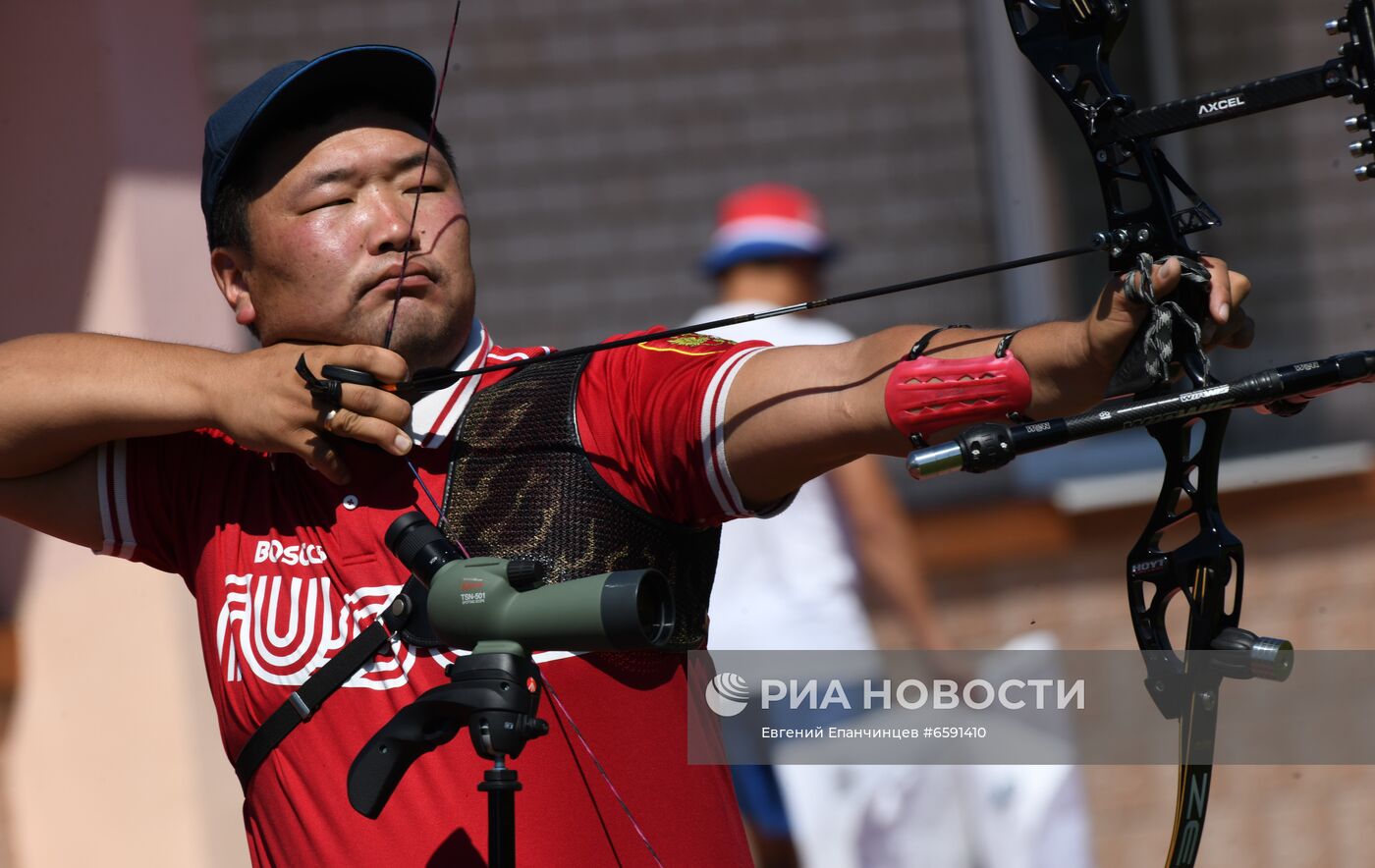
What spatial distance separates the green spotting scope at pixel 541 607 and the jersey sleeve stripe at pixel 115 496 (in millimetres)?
653

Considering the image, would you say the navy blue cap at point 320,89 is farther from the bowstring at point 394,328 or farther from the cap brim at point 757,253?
the cap brim at point 757,253

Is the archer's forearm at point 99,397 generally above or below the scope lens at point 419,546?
above

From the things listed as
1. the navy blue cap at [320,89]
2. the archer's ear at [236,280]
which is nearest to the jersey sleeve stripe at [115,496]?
the archer's ear at [236,280]

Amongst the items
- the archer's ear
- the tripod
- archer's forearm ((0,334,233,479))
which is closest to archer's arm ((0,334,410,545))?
archer's forearm ((0,334,233,479))

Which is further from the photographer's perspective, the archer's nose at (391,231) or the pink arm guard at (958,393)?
the archer's nose at (391,231)

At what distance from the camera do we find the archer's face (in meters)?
1.87

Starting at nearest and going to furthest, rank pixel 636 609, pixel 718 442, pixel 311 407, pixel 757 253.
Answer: pixel 636 609 < pixel 718 442 < pixel 311 407 < pixel 757 253

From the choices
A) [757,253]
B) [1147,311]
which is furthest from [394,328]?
[757,253]

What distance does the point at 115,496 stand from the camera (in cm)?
196

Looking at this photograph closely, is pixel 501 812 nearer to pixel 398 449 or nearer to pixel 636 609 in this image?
pixel 636 609

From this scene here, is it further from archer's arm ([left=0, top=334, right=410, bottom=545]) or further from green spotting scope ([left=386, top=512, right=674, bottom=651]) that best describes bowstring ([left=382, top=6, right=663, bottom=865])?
green spotting scope ([left=386, top=512, right=674, bottom=651])

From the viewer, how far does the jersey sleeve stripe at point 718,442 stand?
165 cm

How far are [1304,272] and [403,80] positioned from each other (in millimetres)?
3431

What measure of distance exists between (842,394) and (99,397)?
0.97 m
